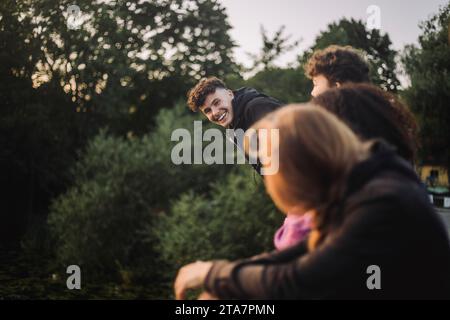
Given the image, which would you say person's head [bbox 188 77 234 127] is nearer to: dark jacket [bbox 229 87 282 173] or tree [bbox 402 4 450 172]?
dark jacket [bbox 229 87 282 173]

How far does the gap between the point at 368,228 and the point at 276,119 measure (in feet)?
1.14

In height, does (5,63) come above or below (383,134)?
above

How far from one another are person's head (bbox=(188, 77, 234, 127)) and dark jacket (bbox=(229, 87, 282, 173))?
7.7 inches

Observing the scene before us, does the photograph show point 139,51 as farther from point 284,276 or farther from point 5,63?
point 284,276

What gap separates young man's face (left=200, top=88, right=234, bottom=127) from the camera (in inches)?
138

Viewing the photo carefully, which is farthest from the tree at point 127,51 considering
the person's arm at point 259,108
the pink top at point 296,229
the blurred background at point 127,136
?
the pink top at point 296,229

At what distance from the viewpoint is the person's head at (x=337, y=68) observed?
7.89ft

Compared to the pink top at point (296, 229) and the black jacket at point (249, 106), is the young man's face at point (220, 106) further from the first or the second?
the pink top at point (296, 229)

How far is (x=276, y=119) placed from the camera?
1382 millimetres

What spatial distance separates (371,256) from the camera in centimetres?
129

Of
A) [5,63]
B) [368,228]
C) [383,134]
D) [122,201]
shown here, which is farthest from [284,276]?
[5,63]

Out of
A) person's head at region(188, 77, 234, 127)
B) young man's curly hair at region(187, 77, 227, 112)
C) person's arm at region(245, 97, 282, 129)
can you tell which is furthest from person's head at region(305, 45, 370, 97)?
young man's curly hair at region(187, 77, 227, 112)

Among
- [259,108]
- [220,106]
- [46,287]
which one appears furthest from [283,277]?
[46,287]

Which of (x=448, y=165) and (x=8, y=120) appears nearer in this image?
(x=8, y=120)
